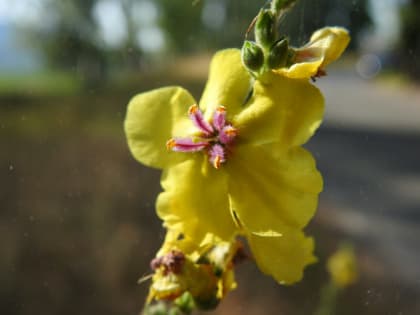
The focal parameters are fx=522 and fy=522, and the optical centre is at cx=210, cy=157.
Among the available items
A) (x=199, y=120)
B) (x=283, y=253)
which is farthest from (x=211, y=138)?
(x=283, y=253)

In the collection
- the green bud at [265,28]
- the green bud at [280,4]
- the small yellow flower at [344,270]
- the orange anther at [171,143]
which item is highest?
the green bud at [280,4]

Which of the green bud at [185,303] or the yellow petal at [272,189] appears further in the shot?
the green bud at [185,303]

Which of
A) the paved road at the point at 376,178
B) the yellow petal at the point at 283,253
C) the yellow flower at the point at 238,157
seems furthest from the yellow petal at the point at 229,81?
the paved road at the point at 376,178

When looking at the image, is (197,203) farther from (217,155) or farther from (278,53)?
(278,53)

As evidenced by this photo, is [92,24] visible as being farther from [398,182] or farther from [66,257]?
[398,182]

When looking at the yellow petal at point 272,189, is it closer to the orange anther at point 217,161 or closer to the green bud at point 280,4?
the orange anther at point 217,161

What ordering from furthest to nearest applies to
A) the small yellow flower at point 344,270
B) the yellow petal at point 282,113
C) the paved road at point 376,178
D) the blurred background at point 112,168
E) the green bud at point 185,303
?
the paved road at point 376,178, the small yellow flower at point 344,270, the blurred background at point 112,168, the green bud at point 185,303, the yellow petal at point 282,113

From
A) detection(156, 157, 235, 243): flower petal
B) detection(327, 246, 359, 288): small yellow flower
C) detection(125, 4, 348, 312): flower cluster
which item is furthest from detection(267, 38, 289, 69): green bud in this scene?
detection(327, 246, 359, 288): small yellow flower
